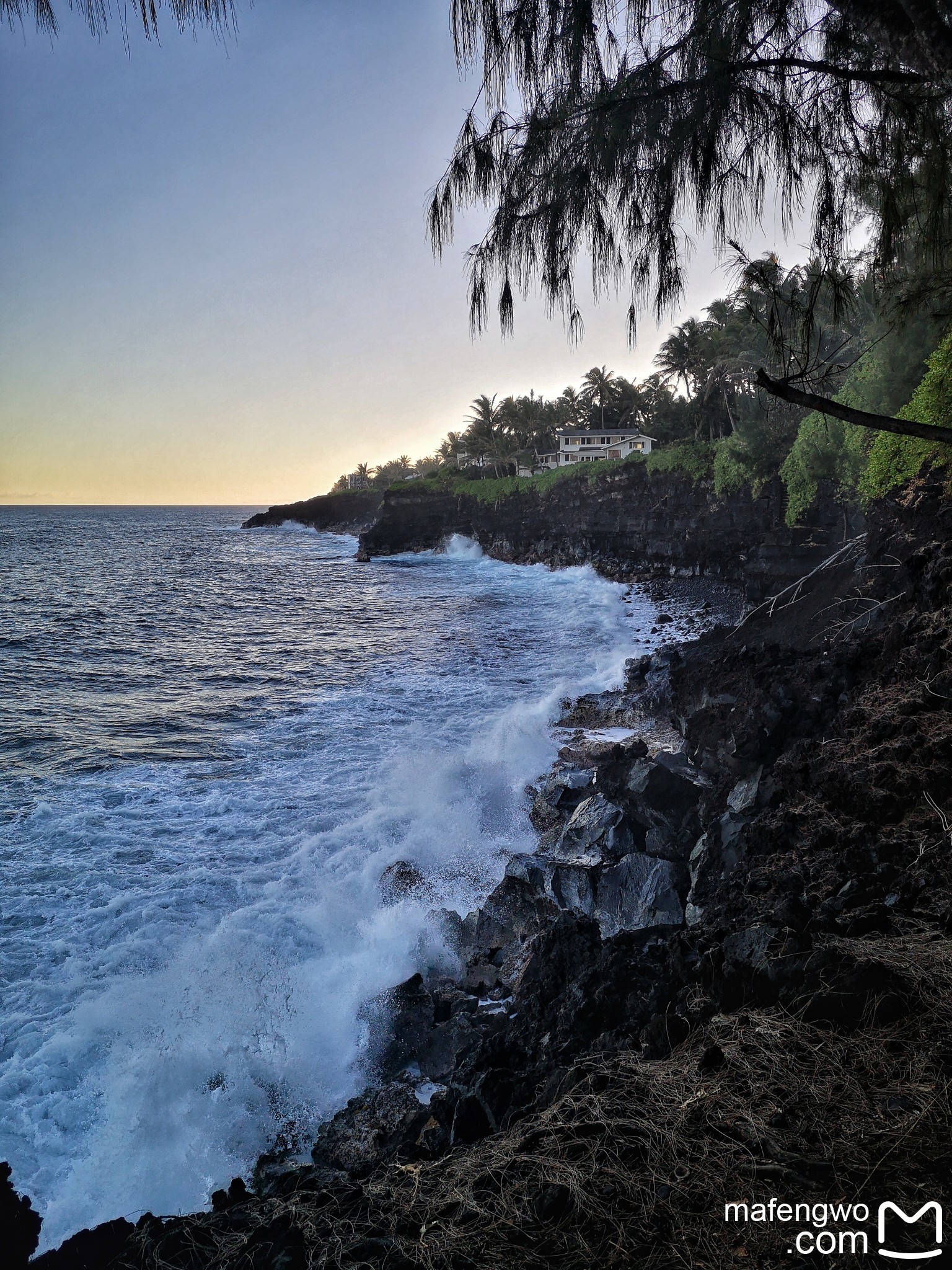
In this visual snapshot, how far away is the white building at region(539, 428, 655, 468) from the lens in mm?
63281

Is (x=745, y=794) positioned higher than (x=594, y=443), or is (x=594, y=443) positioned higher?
(x=594, y=443)

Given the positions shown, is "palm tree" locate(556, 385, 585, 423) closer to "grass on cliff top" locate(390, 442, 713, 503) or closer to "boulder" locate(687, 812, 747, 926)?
"grass on cliff top" locate(390, 442, 713, 503)

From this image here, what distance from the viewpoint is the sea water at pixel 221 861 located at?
561 cm

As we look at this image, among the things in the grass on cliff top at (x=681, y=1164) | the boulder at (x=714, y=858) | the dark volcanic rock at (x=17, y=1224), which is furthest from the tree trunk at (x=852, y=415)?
the dark volcanic rock at (x=17, y=1224)

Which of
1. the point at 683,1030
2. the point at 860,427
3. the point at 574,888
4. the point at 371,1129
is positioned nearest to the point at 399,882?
the point at 574,888

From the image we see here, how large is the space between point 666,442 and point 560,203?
51519 millimetres

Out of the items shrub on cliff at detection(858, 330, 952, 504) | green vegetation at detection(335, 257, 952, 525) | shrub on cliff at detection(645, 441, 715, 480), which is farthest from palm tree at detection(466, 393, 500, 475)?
shrub on cliff at detection(858, 330, 952, 504)

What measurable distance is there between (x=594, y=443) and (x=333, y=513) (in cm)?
6104

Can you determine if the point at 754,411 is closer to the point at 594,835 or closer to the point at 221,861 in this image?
the point at 594,835

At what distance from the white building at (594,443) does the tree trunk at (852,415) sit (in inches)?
2472

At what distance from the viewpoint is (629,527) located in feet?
134

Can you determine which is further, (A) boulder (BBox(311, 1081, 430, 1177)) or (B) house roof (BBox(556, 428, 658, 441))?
(B) house roof (BBox(556, 428, 658, 441))

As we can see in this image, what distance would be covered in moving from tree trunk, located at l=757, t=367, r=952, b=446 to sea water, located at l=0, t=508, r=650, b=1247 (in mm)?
6574

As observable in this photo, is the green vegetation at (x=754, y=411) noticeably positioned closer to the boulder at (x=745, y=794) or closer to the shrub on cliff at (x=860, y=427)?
the shrub on cliff at (x=860, y=427)
